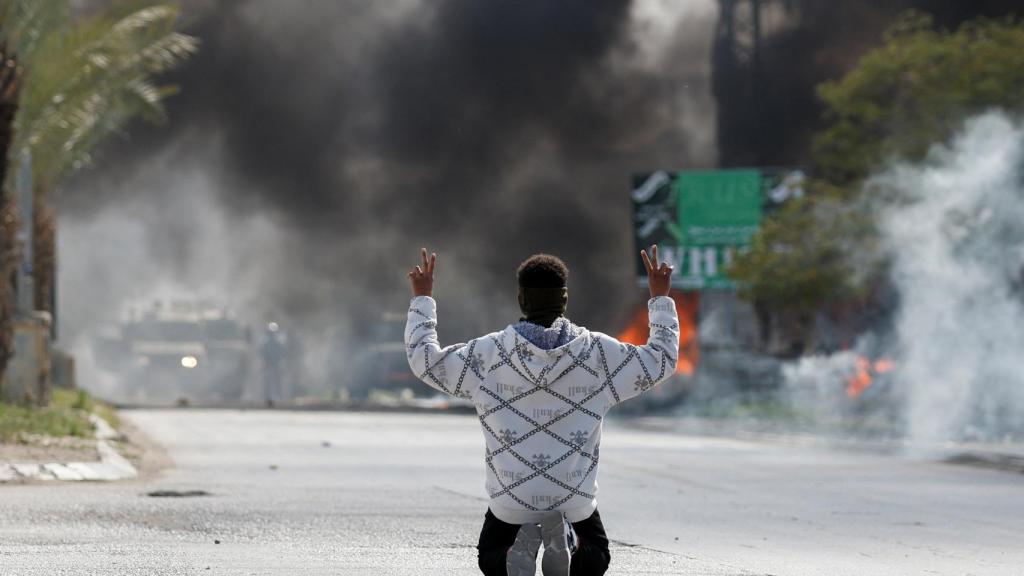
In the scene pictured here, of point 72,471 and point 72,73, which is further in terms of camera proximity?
point 72,73

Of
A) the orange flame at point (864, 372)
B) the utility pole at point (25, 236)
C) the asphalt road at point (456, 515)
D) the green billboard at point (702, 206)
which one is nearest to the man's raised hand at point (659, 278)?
the asphalt road at point (456, 515)

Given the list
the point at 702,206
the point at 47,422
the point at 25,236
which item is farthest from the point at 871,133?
the point at 47,422

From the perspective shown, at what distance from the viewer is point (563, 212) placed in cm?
5134

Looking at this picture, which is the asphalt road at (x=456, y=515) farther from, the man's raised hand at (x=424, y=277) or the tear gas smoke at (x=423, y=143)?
the tear gas smoke at (x=423, y=143)

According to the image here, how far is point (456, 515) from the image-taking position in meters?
11.3

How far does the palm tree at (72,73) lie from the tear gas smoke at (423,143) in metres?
19.8

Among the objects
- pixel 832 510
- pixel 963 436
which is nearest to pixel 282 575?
pixel 832 510

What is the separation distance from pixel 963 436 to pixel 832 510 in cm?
1128

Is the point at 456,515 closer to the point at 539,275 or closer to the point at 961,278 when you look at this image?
the point at 539,275

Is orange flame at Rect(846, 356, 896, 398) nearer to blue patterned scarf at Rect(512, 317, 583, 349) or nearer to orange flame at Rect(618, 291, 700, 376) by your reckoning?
orange flame at Rect(618, 291, 700, 376)

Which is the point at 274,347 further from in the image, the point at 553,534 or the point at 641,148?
the point at 553,534

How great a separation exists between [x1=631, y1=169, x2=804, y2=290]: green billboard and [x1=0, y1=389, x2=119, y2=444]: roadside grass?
17467mm

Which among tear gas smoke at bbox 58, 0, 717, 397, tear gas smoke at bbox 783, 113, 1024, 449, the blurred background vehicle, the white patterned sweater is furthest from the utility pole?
tear gas smoke at bbox 58, 0, 717, 397

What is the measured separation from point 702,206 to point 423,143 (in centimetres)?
1435
